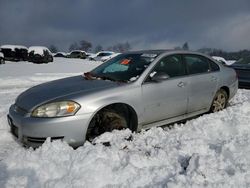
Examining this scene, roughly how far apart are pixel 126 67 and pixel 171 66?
0.75 meters

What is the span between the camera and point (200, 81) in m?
5.35

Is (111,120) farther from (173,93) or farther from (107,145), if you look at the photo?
(173,93)

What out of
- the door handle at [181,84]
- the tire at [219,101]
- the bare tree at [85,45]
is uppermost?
the door handle at [181,84]

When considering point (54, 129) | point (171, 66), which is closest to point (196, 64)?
point (171, 66)

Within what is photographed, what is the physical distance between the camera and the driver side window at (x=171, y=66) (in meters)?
4.86

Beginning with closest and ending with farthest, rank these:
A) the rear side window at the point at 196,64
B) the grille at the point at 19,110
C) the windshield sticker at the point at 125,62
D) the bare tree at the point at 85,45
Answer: the grille at the point at 19,110 < the windshield sticker at the point at 125,62 < the rear side window at the point at 196,64 < the bare tree at the point at 85,45

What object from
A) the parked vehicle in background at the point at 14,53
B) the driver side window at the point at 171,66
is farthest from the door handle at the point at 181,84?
the parked vehicle in background at the point at 14,53

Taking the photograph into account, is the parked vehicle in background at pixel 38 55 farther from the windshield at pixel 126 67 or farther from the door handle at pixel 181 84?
the door handle at pixel 181 84

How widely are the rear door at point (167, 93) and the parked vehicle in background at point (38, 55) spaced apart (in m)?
21.2

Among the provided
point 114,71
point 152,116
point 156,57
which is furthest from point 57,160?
point 156,57

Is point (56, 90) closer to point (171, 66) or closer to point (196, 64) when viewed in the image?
point (171, 66)

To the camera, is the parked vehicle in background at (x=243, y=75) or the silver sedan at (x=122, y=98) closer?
the silver sedan at (x=122, y=98)

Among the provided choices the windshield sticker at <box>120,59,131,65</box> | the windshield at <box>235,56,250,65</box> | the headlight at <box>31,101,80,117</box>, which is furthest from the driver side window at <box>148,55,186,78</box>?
the windshield at <box>235,56,250,65</box>

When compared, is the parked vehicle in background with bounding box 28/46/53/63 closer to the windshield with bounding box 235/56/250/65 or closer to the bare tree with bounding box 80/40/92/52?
the windshield with bounding box 235/56/250/65
